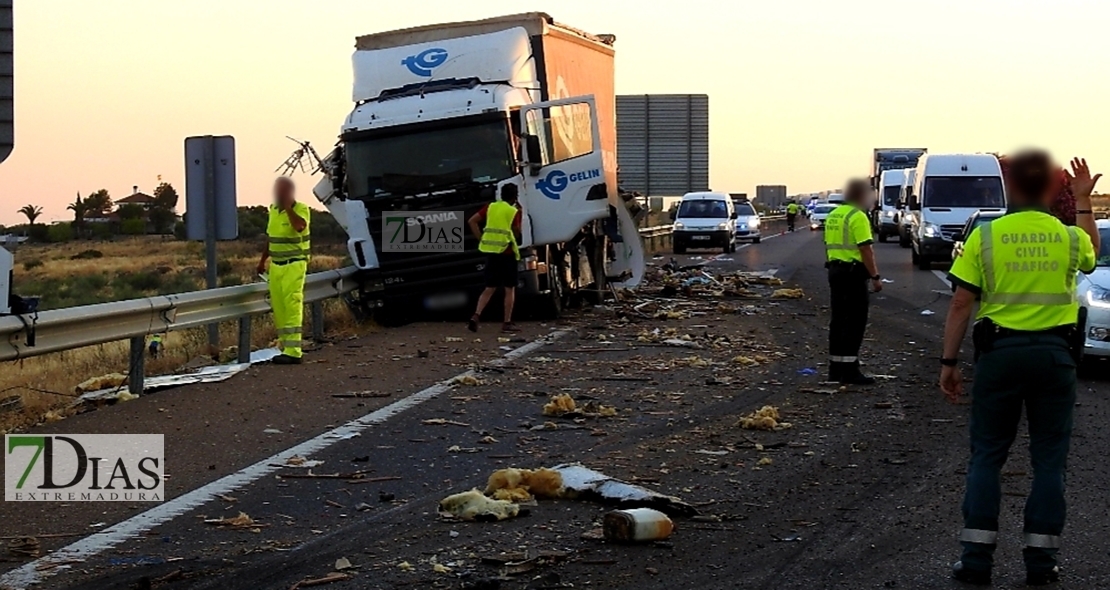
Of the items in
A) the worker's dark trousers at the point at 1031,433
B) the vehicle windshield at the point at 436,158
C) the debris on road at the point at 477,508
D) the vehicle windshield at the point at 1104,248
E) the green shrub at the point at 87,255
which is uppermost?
the vehicle windshield at the point at 436,158

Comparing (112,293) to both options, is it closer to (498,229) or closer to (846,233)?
(498,229)

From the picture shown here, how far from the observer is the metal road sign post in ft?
46.6

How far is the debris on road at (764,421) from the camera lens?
9.79 metres

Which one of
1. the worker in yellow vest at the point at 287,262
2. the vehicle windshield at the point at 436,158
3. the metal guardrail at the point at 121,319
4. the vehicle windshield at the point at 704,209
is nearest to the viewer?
the metal guardrail at the point at 121,319

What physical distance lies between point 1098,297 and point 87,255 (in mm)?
58339

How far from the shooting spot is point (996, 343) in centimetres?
593

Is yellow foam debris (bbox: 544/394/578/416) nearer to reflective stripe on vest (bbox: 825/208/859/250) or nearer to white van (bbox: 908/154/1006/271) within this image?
reflective stripe on vest (bbox: 825/208/859/250)

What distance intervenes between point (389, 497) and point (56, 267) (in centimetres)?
4969

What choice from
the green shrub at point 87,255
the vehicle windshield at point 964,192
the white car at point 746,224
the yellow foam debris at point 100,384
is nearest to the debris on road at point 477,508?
the yellow foam debris at point 100,384

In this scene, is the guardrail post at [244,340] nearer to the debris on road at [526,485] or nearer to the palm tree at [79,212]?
the debris on road at [526,485]

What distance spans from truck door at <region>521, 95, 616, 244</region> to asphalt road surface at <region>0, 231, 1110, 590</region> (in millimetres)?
3132

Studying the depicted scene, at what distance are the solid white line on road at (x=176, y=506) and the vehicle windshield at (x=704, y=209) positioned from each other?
30289 mm

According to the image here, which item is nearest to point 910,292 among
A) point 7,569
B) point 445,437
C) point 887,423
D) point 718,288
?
point 718,288

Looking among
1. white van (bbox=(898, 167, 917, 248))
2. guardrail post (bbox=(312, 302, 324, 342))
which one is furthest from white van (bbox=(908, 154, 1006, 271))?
guardrail post (bbox=(312, 302, 324, 342))
